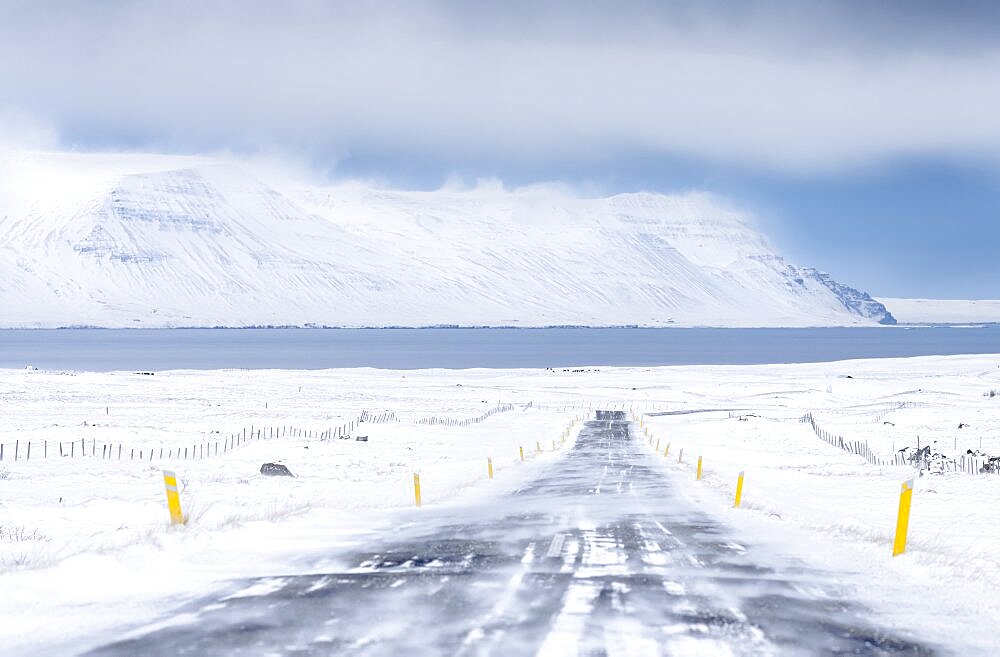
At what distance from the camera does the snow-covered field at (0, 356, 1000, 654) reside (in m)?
12.2

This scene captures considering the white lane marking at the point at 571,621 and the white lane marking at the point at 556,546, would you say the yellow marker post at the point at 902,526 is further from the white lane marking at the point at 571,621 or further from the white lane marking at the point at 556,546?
the white lane marking at the point at 571,621

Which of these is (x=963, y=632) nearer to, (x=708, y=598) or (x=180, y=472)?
(x=708, y=598)

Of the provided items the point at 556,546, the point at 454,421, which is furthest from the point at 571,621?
the point at 454,421

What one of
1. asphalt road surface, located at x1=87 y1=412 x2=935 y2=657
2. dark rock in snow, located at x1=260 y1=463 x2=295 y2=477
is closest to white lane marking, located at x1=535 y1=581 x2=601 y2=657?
asphalt road surface, located at x1=87 y1=412 x2=935 y2=657

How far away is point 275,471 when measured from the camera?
35.7 meters

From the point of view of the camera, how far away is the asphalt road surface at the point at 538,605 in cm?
923

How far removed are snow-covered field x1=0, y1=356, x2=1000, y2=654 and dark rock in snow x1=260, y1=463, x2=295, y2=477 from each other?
53 cm

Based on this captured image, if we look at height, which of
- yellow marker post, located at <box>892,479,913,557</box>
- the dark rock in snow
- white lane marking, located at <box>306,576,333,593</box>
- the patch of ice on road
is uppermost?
yellow marker post, located at <box>892,479,913,557</box>

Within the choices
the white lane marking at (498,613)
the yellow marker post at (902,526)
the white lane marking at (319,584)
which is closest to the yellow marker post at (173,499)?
the white lane marking at (319,584)

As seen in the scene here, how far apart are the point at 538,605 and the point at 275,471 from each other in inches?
1041

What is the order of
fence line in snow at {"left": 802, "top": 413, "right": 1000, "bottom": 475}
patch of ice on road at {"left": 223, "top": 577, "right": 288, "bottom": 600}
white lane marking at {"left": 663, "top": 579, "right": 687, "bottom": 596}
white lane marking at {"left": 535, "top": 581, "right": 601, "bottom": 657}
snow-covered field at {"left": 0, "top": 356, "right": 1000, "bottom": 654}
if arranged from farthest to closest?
fence line in snow at {"left": 802, "top": 413, "right": 1000, "bottom": 475} → snow-covered field at {"left": 0, "top": 356, "right": 1000, "bottom": 654} → white lane marking at {"left": 663, "top": 579, "right": 687, "bottom": 596} → patch of ice on road at {"left": 223, "top": 577, "right": 288, "bottom": 600} → white lane marking at {"left": 535, "top": 581, "right": 601, "bottom": 657}

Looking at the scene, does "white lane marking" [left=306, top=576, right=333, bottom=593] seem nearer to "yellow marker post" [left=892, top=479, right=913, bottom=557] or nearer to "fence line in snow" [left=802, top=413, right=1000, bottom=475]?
"yellow marker post" [left=892, top=479, right=913, bottom=557]

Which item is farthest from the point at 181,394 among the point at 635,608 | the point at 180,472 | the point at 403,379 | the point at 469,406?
the point at 635,608

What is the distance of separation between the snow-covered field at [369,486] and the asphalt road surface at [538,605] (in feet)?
2.64
